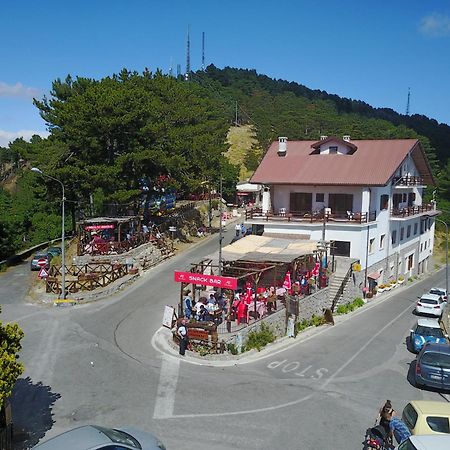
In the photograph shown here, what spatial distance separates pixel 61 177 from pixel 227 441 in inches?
1160

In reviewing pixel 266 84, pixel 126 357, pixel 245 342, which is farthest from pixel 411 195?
pixel 266 84

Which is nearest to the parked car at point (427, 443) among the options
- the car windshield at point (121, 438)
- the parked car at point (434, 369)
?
the car windshield at point (121, 438)

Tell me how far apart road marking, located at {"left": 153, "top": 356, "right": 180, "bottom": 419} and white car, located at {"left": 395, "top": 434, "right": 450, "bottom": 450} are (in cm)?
734

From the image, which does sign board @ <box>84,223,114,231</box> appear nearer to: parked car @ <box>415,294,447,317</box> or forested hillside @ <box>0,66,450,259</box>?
forested hillside @ <box>0,66,450,259</box>

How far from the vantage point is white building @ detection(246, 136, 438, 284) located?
36.6 meters

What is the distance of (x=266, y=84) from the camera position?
199m

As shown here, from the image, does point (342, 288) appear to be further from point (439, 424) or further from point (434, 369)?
point (439, 424)

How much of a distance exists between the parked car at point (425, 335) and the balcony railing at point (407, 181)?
1934 centimetres

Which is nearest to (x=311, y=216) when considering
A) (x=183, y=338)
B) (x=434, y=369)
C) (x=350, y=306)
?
(x=350, y=306)

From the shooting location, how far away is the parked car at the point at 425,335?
896 inches

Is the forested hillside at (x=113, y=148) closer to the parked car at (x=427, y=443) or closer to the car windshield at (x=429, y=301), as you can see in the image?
the car windshield at (x=429, y=301)

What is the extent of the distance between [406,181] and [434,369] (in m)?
27.7

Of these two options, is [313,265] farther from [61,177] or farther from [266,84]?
[266,84]

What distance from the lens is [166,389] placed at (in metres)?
17.1
